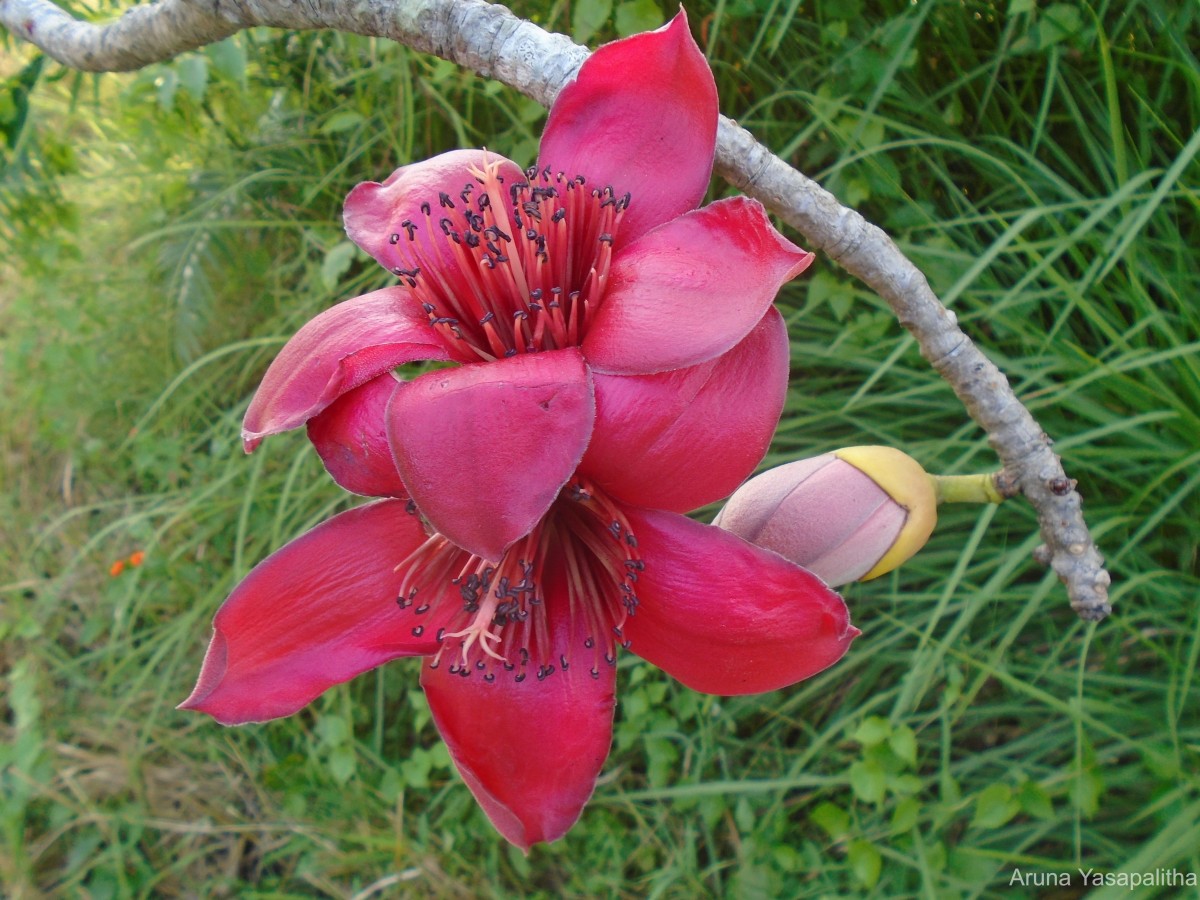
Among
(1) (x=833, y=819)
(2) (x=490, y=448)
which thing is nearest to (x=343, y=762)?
(1) (x=833, y=819)

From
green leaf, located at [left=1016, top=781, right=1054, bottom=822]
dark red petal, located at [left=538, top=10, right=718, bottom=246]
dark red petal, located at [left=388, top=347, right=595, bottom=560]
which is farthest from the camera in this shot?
green leaf, located at [left=1016, top=781, right=1054, bottom=822]

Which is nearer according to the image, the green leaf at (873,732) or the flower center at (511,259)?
the flower center at (511,259)

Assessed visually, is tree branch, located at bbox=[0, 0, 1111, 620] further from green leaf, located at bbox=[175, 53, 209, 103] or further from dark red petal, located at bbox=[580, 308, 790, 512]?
green leaf, located at bbox=[175, 53, 209, 103]

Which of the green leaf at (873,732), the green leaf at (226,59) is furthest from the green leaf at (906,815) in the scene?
the green leaf at (226,59)

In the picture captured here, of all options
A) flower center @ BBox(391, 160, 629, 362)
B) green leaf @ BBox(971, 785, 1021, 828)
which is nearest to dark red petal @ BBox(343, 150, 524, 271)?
flower center @ BBox(391, 160, 629, 362)

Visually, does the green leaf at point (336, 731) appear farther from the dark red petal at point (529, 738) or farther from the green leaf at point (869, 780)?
the dark red petal at point (529, 738)

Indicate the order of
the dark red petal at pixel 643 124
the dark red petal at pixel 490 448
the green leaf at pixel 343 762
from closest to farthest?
the dark red petal at pixel 490 448 < the dark red petal at pixel 643 124 < the green leaf at pixel 343 762
